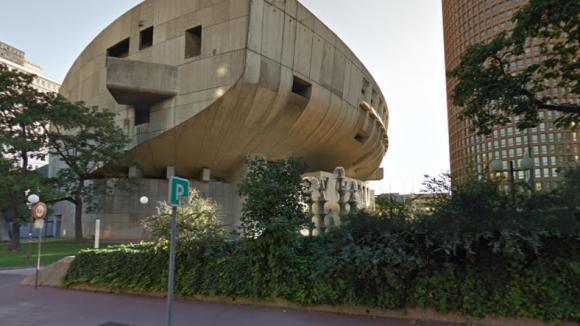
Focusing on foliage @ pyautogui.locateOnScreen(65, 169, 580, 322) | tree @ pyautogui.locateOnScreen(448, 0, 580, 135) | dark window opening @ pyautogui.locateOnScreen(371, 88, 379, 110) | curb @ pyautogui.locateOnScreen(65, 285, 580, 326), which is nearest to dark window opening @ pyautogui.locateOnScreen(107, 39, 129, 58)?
dark window opening @ pyautogui.locateOnScreen(371, 88, 379, 110)

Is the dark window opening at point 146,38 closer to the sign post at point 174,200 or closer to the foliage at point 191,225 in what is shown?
the foliage at point 191,225

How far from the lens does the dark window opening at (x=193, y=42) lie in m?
23.7

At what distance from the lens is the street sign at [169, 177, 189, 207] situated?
15.2 ft

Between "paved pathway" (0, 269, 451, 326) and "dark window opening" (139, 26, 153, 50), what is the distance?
22.2m

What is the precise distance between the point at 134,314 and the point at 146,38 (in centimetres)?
2567

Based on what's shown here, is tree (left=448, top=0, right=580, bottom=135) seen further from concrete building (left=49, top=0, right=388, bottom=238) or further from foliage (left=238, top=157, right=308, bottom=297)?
concrete building (left=49, top=0, right=388, bottom=238)

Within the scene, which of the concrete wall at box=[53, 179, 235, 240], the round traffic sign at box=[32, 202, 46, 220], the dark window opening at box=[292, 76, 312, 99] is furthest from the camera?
the concrete wall at box=[53, 179, 235, 240]

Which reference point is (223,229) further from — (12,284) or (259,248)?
(12,284)

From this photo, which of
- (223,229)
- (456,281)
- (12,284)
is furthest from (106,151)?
(456,281)

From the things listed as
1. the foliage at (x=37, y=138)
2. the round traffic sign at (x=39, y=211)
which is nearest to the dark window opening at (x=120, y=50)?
the foliage at (x=37, y=138)

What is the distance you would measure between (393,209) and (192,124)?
18143 millimetres

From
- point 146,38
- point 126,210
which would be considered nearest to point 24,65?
point 146,38

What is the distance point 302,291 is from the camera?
7172 millimetres

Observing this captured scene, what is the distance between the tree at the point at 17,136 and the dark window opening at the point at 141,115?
635cm
